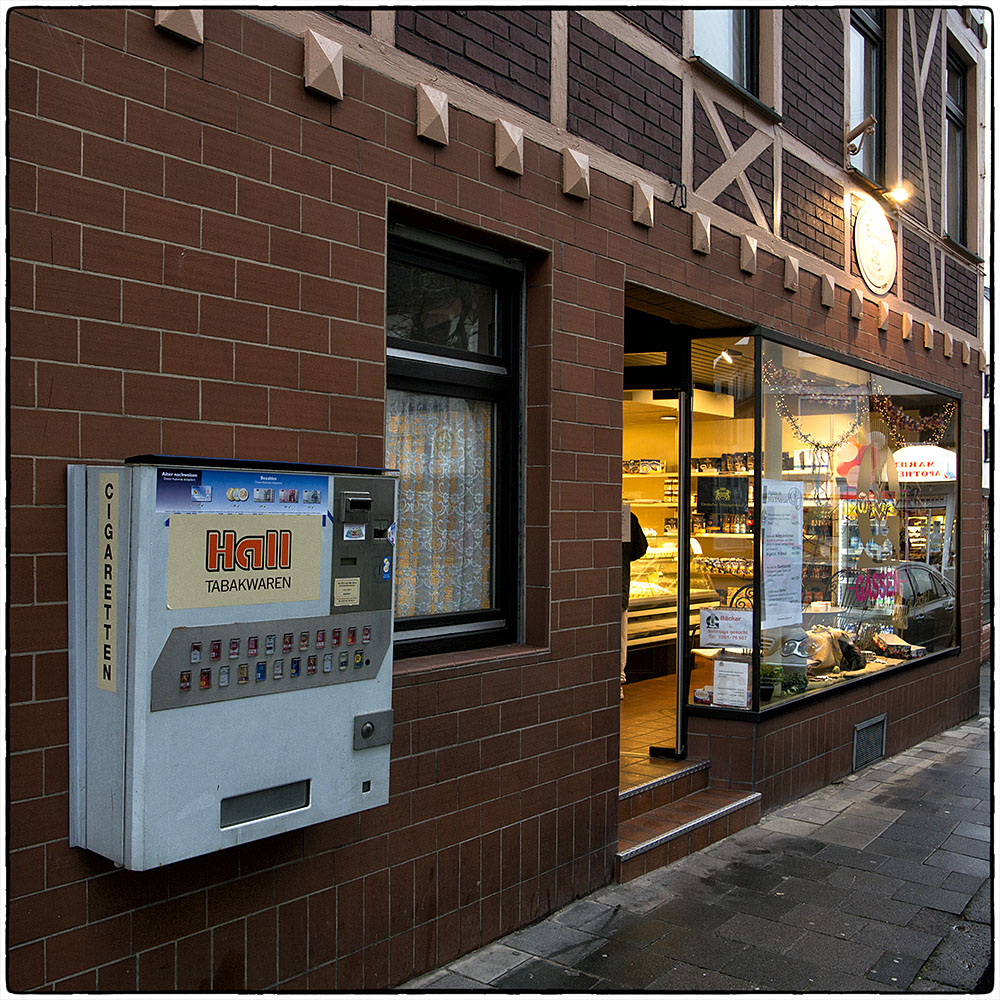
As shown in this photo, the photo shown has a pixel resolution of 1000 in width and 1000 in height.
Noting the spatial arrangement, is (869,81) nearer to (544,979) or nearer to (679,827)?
(679,827)

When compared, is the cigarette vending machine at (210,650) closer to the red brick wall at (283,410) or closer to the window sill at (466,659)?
the red brick wall at (283,410)

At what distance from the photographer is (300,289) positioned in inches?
149

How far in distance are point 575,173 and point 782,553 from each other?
349 centimetres

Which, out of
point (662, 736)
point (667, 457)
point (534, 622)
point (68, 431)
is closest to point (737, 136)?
point (667, 457)

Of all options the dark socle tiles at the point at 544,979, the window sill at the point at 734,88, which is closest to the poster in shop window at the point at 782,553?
the window sill at the point at 734,88

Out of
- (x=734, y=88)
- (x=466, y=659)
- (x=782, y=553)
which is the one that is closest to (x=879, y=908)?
(x=466, y=659)

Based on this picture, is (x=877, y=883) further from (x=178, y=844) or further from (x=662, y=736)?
(x=178, y=844)

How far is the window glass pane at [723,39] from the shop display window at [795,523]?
1896 mm

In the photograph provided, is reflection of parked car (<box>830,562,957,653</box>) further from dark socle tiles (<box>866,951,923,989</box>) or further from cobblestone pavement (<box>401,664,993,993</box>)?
dark socle tiles (<box>866,951,923,989</box>)

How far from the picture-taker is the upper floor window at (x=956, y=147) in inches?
434

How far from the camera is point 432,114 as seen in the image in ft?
13.9

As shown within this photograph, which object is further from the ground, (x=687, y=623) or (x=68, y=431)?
(x=68, y=431)

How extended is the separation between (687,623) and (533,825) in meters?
2.52

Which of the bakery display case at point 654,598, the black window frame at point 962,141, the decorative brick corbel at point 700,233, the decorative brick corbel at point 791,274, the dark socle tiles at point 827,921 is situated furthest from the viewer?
the black window frame at point 962,141
